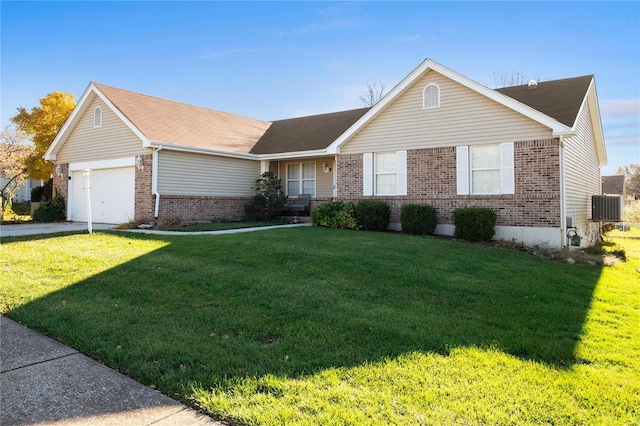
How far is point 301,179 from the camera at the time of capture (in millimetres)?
19000

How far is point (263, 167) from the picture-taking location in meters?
18.9

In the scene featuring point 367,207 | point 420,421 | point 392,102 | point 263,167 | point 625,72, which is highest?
point 625,72

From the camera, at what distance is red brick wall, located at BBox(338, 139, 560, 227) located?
11617 millimetres

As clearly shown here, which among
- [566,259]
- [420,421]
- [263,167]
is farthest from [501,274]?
[263,167]

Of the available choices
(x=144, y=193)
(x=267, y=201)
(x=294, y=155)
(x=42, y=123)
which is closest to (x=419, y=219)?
(x=294, y=155)

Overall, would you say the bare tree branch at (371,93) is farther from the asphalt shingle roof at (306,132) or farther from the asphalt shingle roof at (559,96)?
the asphalt shingle roof at (559,96)

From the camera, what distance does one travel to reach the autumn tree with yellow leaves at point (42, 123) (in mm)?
25359

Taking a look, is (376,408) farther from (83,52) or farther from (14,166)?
(14,166)

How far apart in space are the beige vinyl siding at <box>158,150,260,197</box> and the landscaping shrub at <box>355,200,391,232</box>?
20.8ft

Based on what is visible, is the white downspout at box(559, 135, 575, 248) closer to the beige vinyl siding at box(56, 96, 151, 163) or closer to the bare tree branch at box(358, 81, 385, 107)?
the beige vinyl siding at box(56, 96, 151, 163)

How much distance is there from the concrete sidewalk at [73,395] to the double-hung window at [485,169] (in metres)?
11.5

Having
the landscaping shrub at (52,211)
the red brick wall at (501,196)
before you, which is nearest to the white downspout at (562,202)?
the red brick wall at (501,196)

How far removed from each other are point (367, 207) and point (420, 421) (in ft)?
36.7

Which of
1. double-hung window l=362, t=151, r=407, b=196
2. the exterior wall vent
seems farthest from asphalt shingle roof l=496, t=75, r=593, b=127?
double-hung window l=362, t=151, r=407, b=196
